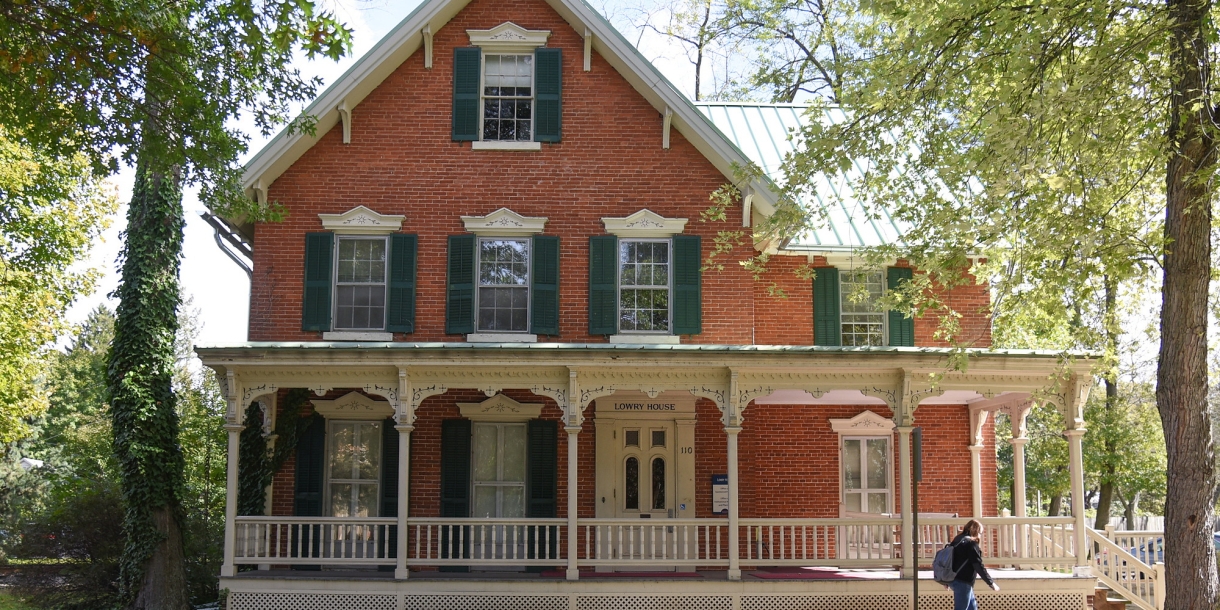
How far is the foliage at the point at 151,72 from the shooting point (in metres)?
10.7

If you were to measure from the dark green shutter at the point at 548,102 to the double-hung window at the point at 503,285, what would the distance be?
1908 mm

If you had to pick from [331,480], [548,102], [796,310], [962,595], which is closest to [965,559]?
[962,595]

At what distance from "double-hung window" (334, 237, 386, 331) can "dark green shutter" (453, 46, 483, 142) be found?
7.69 feet

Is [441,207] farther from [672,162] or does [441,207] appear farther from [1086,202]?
[1086,202]

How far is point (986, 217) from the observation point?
45.5 ft

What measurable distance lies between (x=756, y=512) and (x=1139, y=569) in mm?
6108

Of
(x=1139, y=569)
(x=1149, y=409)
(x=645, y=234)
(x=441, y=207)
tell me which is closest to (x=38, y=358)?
(x=441, y=207)

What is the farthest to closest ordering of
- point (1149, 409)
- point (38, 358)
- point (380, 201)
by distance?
1. point (1149, 409)
2. point (38, 358)
3. point (380, 201)

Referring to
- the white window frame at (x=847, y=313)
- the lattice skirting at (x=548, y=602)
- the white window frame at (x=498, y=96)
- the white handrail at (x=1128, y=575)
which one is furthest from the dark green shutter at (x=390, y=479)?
the white handrail at (x=1128, y=575)

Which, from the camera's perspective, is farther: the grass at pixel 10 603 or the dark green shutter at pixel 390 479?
the grass at pixel 10 603

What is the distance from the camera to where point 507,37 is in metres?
18.0

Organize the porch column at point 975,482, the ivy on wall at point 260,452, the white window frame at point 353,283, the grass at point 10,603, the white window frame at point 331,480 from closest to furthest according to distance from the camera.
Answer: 1. the ivy on wall at point 260,452
2. the white window frame at point 331,480
3. the white window frame at point 353,283
4. the porch column at point 975,482
5. the grass at point 10,603

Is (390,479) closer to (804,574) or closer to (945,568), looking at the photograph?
(804,574)

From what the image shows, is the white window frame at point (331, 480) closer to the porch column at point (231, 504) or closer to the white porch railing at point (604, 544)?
the white porch railing at point (604, 544)
